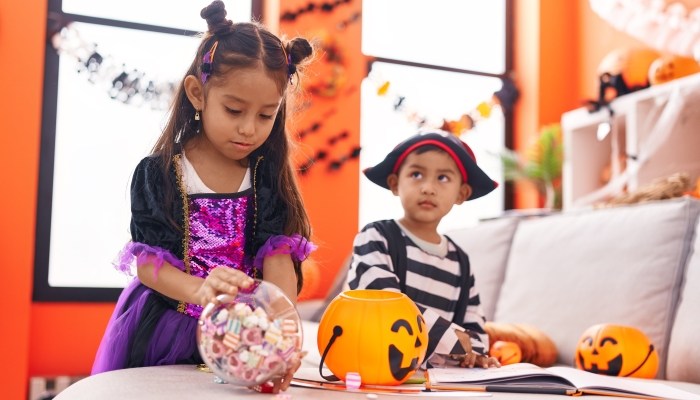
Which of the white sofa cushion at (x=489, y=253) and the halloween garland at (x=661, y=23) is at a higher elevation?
the halloween garland at (x=661, y=23)

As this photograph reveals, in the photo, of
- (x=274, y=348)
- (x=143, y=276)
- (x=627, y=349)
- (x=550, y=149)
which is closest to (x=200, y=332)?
(x=274, y=348)

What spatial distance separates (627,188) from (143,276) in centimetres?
309

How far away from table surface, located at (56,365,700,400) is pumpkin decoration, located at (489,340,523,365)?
107 centimetres

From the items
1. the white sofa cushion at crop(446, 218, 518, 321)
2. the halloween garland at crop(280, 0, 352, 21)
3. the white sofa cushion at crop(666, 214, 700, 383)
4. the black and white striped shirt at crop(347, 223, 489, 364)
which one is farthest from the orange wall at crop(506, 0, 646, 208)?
the black and white striped shirt at crop(347, 223, 489, 364)

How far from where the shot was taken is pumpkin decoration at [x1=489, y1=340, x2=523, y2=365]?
212 centimetres

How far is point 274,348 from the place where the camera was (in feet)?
3.01

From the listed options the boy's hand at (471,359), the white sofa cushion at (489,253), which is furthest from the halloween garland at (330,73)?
the boy's hand at (471,359)

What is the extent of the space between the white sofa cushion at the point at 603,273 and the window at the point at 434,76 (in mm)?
1835

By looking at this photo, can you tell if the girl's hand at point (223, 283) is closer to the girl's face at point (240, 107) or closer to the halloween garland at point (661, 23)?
the girl's face at point (240, 107)

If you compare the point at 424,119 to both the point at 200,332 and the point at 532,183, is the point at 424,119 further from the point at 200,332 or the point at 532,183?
the point at 200,332

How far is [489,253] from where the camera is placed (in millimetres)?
3072

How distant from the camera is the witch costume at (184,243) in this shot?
130 cm

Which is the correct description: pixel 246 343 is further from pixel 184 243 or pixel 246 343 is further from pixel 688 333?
pixel 688 333

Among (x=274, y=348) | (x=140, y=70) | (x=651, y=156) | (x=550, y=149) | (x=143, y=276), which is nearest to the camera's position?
(x=274, y=348)
